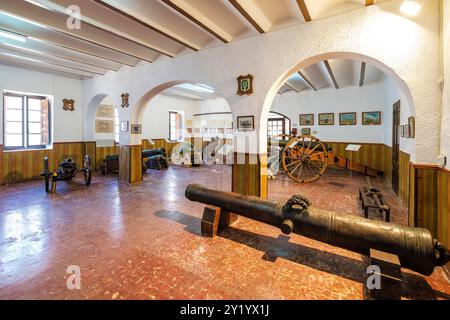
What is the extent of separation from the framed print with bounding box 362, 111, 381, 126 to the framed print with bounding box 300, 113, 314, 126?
1.76 m

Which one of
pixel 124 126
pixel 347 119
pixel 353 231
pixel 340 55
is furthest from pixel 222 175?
pixel 353 231

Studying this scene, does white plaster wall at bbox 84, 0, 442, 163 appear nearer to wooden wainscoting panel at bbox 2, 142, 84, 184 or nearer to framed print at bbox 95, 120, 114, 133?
framed print at bbox 95, 120, 114, 133

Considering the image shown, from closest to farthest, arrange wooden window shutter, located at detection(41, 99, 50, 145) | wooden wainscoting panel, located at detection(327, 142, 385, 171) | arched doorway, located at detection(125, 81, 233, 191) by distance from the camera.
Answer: wooden window shutter, located at detection(41, 99, 50, 145) < wooden wainscoting panel, located at detection(327, 142, 385, 171) < arched doorway, located at detection(125, 81, 233, 191)

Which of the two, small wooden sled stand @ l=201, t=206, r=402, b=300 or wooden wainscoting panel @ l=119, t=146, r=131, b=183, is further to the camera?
wooden wainscoting panel @ l=119, t=146, r=131, b=183

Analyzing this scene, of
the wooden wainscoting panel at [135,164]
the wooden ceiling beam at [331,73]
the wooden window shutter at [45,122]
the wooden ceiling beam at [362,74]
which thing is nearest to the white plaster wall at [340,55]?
the wooden wainscoting panel at [135,164]

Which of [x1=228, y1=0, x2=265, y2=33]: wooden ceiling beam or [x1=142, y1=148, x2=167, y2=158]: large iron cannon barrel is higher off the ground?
[x1=228, y1=0, x2=265, y2=33]: wooden ceiling beam

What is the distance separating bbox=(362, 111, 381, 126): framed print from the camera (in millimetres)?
7516

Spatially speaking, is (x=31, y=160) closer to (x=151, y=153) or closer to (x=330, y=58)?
(x=151, y=153)

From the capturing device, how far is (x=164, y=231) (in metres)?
3.09

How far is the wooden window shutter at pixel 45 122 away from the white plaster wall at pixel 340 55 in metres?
4.23

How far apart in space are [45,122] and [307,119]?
8991 mm

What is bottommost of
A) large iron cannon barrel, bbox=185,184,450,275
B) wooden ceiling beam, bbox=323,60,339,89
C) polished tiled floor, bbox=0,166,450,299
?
polished tiled floor, bbox=0,166,450,299

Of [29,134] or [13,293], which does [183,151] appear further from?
[13,293]

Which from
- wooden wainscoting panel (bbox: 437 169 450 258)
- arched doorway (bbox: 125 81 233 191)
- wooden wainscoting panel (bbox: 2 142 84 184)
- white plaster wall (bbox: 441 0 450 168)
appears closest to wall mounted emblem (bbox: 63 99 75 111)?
wooden wainscoting panel (bbox: 2 142 84 184)
